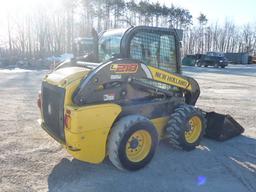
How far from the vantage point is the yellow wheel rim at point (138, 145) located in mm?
5029

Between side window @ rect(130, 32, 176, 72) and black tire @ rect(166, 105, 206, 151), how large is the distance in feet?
2.71

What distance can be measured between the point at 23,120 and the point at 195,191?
17.1 feet

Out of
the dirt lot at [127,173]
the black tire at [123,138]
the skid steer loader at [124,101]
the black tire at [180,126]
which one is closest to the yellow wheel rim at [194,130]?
the skid steer loader at [124,101]

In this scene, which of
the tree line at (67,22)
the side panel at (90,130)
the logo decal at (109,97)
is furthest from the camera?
the tree line at (67,22)

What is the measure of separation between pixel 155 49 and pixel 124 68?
3.33ft

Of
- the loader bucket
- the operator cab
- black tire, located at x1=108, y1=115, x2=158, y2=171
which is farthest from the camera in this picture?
the loader bucket

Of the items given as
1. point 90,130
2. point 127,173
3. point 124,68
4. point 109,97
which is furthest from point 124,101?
point 127,173

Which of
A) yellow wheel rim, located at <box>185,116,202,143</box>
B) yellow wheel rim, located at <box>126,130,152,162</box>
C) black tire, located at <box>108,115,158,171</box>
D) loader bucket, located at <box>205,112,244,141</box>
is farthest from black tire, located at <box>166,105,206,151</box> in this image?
loader bucket, located at <box>205,112,244,141</box>

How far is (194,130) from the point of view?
20.2 feet

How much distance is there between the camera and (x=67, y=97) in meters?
4.64

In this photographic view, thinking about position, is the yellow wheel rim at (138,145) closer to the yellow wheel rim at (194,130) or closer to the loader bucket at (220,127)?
the yellow wheel rim at (194,130)

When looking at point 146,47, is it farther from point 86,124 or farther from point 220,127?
point 220,127

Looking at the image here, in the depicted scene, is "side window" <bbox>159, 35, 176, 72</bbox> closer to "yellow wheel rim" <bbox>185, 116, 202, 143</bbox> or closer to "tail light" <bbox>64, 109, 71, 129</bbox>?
"yellow wheel rim" <bbox>185, 116, 202, 143</bbox>

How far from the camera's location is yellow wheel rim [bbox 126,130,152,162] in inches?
198
